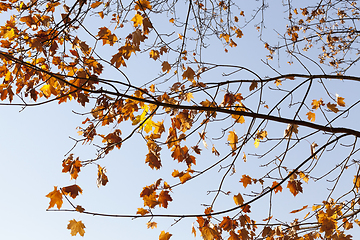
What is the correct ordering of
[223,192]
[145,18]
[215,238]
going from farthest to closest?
[145,18], [223,192], [215,238]

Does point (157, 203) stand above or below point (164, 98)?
below

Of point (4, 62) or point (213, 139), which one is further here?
point (4, 62)

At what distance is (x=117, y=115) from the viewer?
116 inches

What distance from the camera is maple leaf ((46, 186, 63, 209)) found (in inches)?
93.7

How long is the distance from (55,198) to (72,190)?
140 mm

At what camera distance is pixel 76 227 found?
259cm

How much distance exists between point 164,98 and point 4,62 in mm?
2002

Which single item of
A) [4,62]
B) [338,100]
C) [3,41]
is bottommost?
[338,100]

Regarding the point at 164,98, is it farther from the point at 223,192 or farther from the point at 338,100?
the point at 338,100

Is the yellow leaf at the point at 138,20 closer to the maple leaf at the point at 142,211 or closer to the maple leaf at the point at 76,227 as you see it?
the maple leaf at the point at 142,211

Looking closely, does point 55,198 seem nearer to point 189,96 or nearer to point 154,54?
point 189,96

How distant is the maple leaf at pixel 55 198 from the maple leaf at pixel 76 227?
0.87 ft

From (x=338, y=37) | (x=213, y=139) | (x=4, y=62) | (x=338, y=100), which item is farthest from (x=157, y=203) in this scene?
(x=338, y=37)

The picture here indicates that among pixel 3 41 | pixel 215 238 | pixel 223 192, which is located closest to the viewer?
pixel 215 238
